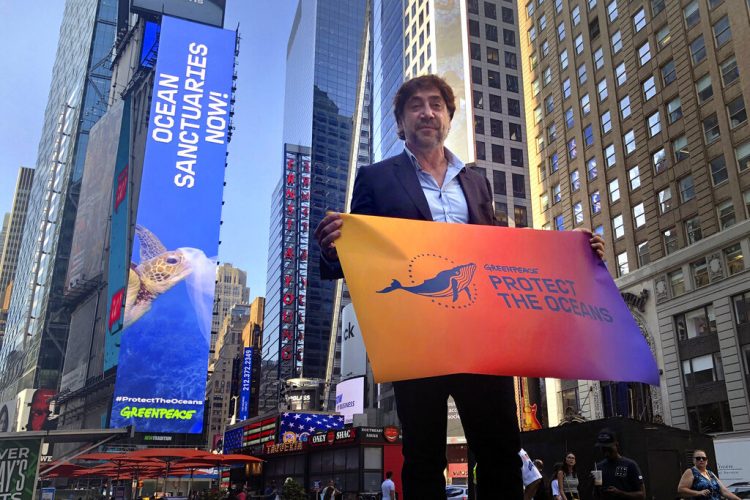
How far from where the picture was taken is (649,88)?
4444 centimetres

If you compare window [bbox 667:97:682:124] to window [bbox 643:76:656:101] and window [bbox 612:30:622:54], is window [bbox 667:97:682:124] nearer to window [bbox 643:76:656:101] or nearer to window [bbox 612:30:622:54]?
window [bbox 643:76:656:101]

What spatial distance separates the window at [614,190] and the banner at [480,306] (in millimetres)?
45229

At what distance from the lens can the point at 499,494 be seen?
12.4ft

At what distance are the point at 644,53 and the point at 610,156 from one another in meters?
7.47

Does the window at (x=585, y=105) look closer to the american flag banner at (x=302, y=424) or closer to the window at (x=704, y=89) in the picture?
the window at (x=704, y=89)

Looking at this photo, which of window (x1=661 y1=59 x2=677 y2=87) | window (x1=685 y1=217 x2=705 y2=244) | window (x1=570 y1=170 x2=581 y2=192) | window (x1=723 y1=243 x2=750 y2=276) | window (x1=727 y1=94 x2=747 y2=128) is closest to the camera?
window (x1=723 y1=243 x2=750 y2=276)

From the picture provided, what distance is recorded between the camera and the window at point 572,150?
52.3m

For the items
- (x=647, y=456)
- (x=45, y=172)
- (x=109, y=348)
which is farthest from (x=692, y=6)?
(x=45, y=172)

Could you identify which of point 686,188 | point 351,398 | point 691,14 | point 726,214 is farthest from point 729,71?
point 351,398

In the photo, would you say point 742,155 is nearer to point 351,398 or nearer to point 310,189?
→ point 351,398

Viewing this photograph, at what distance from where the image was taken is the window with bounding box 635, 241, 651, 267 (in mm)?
43000

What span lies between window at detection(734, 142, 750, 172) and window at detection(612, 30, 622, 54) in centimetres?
1468

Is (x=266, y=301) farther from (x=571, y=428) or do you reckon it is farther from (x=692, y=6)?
(x=571, y=428)

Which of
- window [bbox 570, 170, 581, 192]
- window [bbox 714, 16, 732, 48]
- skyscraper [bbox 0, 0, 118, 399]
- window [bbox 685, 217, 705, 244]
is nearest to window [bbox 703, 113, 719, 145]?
window [bbox 714, 16, 732, 48]
